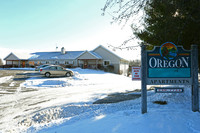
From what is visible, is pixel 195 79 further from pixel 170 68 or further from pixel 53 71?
pixel 53 71

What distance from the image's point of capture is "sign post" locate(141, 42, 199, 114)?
475 centimetres

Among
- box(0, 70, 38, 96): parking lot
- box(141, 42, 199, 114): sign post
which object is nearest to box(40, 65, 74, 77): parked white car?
box(0, 70, 38, 96): parking lot

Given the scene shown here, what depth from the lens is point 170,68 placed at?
4.78 m

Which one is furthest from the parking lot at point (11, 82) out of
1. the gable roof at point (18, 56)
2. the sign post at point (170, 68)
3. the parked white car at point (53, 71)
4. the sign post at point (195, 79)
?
the gable roof at point (18, 56)

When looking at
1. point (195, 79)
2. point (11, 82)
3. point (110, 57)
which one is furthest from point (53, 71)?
point (195, 79)

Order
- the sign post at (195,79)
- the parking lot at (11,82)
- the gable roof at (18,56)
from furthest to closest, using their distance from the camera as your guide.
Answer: the gable roof at (18,56) → the parking lot at (11,82) → the sign post at (195,79)

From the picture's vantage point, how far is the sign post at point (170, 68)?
15.6 feet

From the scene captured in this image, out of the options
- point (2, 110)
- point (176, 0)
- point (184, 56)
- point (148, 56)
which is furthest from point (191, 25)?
point (2, 110)

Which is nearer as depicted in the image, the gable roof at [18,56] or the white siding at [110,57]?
the white siding at [110,57]

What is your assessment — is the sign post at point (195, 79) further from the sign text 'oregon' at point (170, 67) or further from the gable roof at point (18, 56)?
the gable roof at point (18, 56)

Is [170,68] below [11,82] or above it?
above

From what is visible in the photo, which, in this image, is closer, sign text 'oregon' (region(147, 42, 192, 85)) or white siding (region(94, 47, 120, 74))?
sign text 'oregon' (region(147, 42, 192, 85))

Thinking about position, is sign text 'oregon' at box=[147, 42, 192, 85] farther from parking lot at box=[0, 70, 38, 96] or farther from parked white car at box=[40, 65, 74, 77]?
parked white car at box=[40, 65, 74, 77]

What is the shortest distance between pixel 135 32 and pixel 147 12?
1.53 m
